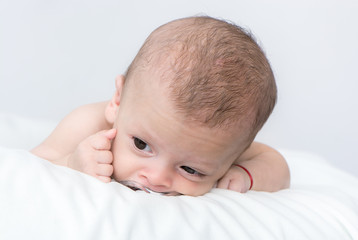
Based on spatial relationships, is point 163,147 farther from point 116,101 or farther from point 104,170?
point 116,101

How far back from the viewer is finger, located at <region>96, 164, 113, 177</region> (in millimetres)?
1503

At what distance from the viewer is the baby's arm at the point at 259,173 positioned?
171 centimetres

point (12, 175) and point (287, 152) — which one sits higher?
point (12, 175)

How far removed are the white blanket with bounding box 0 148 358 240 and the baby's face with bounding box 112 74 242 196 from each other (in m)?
0.09

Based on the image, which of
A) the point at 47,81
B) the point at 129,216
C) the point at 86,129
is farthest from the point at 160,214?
the point at 47,81

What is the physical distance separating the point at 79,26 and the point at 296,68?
4.51 feet

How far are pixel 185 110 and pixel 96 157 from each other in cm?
30

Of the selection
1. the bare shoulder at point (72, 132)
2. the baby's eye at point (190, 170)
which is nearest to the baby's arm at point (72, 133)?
the bare shoulder at point (72, 132)

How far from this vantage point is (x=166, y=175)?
58.2 inches

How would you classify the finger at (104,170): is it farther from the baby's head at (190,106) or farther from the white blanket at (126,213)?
the white blanket at (126,213)

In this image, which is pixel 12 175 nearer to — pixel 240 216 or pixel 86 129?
pixel 240 216

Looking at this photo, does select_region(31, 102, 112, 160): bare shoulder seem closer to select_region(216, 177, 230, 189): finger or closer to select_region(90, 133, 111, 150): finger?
select_region(90, 133, 111, 150): finger

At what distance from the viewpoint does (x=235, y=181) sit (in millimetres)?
1708

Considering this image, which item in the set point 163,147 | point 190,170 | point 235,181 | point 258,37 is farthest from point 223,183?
point 258,37
